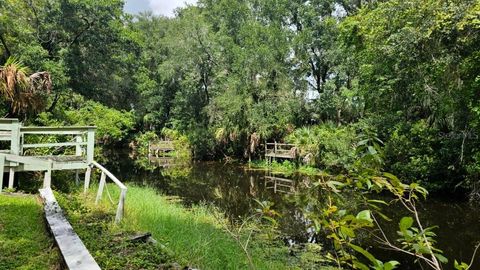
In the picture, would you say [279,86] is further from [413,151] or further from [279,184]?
[413,151]

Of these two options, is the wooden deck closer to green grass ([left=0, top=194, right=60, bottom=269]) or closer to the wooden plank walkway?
green grass ([left=0, top=194, right=60, bottom=269])

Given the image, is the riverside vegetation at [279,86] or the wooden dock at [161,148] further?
the wooden dock at [161,148]

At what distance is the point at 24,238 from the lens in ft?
16.4

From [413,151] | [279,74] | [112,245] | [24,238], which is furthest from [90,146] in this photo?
[279,74]

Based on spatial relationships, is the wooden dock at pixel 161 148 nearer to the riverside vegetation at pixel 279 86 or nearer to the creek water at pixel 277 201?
the riverside vegetation at pixel 279 86

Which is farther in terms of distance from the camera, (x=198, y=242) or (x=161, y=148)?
(x=161, y=148)

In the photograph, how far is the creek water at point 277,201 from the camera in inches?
324

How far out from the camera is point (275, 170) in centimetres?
2177

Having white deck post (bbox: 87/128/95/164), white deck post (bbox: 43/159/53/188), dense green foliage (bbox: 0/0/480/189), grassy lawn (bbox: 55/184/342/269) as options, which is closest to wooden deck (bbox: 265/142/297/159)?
dense green foliage (bbox: 0/0/480/189)

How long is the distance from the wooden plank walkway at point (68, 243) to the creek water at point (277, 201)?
166cm

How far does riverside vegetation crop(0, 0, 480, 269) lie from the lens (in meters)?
10.1

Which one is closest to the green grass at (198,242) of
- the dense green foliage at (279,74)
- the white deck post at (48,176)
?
the white deck post at (48,176)

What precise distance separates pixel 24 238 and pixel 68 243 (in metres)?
1.41

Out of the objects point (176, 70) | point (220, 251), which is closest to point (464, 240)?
point (220, 251)
